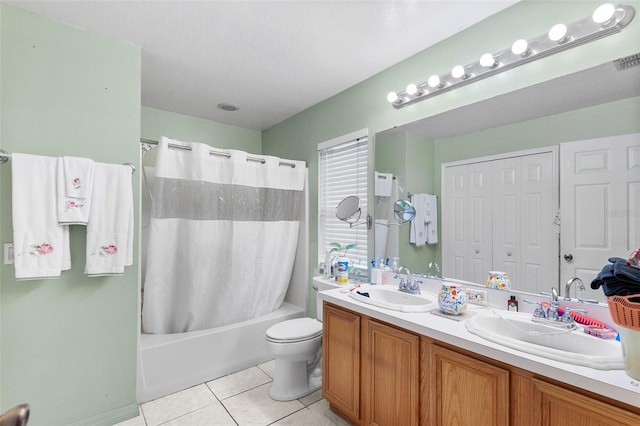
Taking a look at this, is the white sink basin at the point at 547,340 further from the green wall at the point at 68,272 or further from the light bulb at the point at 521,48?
the green wall at the point at 68,272

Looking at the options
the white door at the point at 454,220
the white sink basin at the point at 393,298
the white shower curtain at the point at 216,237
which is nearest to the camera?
the white sink basin at the point at 393,298

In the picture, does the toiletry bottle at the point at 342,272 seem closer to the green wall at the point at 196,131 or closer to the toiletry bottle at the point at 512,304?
the toiletry bottle at the point at 512,304

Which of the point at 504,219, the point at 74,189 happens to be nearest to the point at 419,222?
the point at 504,219

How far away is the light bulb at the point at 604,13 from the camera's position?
1301 mm

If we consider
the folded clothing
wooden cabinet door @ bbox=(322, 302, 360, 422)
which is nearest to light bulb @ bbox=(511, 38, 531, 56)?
the folded clothing

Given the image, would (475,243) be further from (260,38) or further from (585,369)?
(260,38)

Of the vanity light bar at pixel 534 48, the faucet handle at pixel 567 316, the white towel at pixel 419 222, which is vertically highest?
the vanity light bar at pixel 534 48

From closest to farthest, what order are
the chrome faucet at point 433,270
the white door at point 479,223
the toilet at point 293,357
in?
the white door at point 479,223
the chrome faucet at point 433,270
the toilet at point 293,357

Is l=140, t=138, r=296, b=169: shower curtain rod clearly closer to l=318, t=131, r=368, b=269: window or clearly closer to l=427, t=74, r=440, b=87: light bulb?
l=318, t=131, r=368, b=269: window

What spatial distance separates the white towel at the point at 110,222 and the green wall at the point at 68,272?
0.40 feet

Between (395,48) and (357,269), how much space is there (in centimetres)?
173

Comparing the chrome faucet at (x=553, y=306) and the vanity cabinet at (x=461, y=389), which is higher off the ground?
the chrome faucet at (x=553, y=306)

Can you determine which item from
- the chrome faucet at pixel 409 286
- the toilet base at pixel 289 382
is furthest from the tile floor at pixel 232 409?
the chrome faucet at pixel 409 286

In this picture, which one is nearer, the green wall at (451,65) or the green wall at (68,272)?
the green wall at (451,65)
